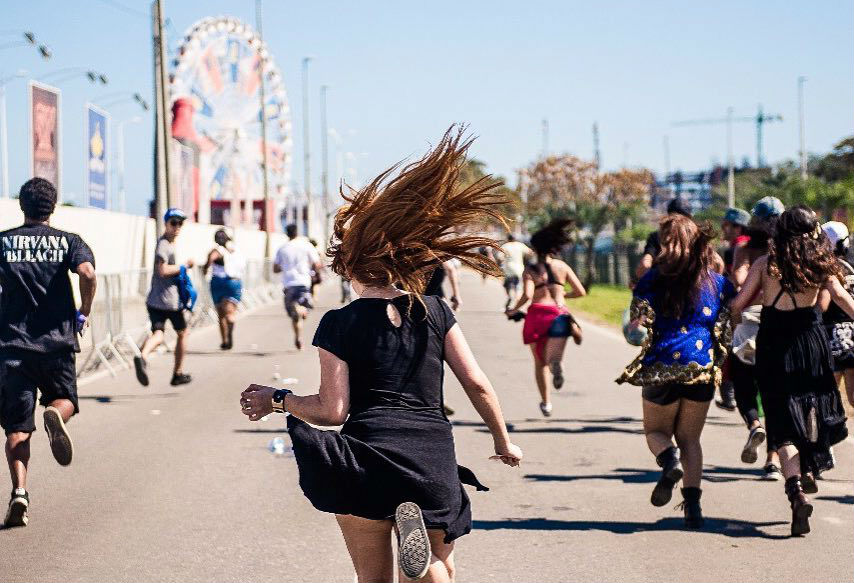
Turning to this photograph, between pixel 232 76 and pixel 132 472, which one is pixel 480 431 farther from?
pixel 232 76

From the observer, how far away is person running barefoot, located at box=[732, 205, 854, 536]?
695 centimetres

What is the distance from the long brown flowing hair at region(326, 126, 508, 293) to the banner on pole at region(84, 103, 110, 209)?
27846 mm

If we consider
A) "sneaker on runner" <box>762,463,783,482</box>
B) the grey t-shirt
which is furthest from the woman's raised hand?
the grey t-shirt

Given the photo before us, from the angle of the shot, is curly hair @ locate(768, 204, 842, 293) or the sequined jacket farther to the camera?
the sequined jacket

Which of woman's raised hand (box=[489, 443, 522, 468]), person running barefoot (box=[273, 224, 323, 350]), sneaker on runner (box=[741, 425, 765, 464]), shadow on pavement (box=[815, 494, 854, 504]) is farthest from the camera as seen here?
person running barefoot (box=[273, 224, 323, 350])

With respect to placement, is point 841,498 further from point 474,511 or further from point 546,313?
point 546,313

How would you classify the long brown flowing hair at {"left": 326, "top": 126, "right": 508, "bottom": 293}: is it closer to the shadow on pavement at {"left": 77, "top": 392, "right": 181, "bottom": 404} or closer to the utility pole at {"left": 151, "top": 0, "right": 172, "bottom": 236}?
the shadow on pavement at {"left": 77, "top": 392, "right": 181, "bottom": 404}

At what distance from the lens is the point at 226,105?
6725 centimetres

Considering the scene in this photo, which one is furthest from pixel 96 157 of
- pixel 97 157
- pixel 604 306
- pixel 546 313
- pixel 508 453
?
pixel 508 453

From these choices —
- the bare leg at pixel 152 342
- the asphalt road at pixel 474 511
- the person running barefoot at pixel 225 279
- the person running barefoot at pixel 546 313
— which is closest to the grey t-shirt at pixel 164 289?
the bare leg at pixel 152 342

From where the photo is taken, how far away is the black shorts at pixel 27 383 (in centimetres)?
726

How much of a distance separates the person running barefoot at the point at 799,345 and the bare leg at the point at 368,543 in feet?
11.5

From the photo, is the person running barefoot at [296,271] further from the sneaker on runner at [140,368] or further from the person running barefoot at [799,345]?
the person running barefoot at [799,345]

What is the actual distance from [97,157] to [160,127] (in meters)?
6.43
